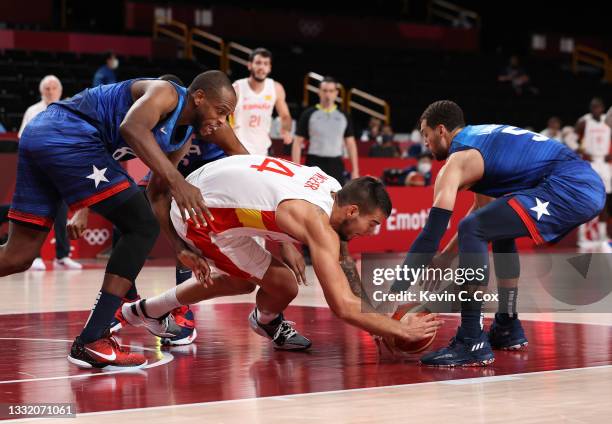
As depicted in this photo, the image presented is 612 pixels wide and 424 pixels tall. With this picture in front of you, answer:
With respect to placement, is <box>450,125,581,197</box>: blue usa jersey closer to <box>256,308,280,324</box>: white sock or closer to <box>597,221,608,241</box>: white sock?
<box>256,308,280,324</box>: white sock

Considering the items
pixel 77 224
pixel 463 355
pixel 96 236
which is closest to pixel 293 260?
pixel 463 355

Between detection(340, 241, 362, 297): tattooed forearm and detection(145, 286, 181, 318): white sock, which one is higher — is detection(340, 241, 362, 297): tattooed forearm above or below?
above

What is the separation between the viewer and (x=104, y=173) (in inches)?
221

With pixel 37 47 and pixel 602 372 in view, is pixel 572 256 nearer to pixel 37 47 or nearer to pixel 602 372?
pixel 602 372

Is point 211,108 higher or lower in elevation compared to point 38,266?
higher

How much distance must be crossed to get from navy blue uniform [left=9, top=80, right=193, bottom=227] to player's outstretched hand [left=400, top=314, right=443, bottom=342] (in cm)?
153

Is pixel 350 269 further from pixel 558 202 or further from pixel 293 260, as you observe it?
pixel 558 202

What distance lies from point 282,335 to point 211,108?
1.41 metres

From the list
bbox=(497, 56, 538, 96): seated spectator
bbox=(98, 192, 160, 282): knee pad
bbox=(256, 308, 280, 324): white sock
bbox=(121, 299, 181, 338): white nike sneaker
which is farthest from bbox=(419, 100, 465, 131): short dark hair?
bbox=(497, 56, 538, 96): seated spectator

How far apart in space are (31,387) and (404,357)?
2.01m

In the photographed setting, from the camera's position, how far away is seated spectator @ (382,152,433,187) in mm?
14883

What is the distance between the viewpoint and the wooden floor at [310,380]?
14.5ft

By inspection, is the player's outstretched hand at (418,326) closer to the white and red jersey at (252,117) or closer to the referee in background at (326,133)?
the white and red jersey at (252,117)

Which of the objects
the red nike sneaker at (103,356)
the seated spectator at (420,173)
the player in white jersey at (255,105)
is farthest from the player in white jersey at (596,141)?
the red nike sneaker at (103,356)
